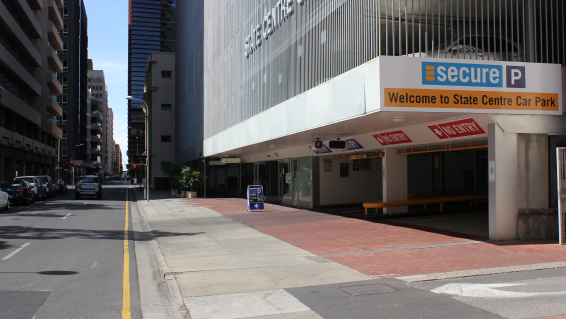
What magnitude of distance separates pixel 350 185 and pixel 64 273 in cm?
1735

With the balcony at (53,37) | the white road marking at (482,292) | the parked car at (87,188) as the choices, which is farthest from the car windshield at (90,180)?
the balcony at (53,37)

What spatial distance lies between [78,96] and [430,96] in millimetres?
102256

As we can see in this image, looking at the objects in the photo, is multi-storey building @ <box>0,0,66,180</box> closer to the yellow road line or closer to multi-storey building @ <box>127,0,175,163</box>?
the yellow road line

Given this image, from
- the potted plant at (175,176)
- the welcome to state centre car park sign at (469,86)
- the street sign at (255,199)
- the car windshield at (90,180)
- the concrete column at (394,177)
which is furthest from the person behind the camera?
the potted plant at (175,176)

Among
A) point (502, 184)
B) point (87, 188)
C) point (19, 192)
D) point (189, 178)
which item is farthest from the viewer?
point (189, 178)

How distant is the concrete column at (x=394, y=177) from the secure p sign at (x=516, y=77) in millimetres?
6902

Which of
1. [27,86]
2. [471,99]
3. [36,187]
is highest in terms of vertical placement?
[27,86]

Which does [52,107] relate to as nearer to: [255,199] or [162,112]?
[162,112]

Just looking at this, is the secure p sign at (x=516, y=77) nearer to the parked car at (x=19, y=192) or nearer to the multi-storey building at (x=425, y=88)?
the multi-storey building at (x=425, y=88)

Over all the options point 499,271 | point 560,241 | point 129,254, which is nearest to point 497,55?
point 560,241

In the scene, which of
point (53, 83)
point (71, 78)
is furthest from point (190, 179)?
point (71, 78)

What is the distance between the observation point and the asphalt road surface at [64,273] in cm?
620

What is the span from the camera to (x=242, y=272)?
8.37m

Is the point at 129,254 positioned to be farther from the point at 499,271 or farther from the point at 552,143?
the point at 552,143
